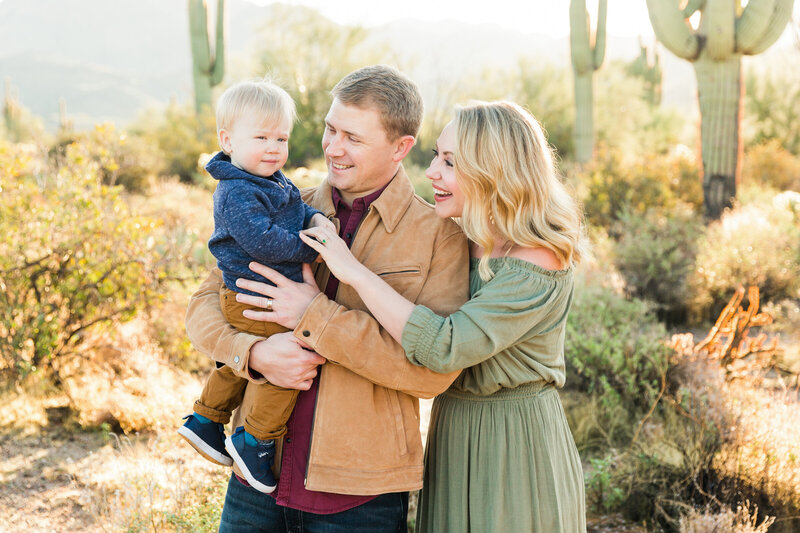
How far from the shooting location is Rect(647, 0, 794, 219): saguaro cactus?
873 centimetres

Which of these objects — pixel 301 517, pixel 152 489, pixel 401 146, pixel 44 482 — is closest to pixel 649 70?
pixel 44 482

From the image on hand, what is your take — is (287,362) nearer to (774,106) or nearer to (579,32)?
(579,32)

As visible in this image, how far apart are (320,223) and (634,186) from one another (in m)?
9.15

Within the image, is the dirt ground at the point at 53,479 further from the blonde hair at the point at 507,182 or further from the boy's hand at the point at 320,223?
the blonde hair at the point at 507,182

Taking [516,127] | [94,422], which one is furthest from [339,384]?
[94,422]

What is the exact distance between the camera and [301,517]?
2152 mm

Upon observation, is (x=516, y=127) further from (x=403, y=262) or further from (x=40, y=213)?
(x=40, y=213)

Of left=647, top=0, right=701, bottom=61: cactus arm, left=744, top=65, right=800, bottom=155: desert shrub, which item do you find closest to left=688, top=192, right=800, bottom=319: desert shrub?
left=647, top=0, right=701, bottom=61: cactus arm

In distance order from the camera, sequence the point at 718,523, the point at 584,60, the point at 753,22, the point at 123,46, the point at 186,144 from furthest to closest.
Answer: the point at 123,46, the point at 186,144, the point at 584,60, the point at 753,22, the point at 718,523

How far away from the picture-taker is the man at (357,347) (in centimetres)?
201

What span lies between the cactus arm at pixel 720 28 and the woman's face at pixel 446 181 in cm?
817

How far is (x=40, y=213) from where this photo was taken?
4801 mm

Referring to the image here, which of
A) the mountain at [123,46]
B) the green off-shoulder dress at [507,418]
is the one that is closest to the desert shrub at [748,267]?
the green off-shoulder dress at [507,418]

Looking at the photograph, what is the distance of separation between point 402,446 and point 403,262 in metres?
0.56
